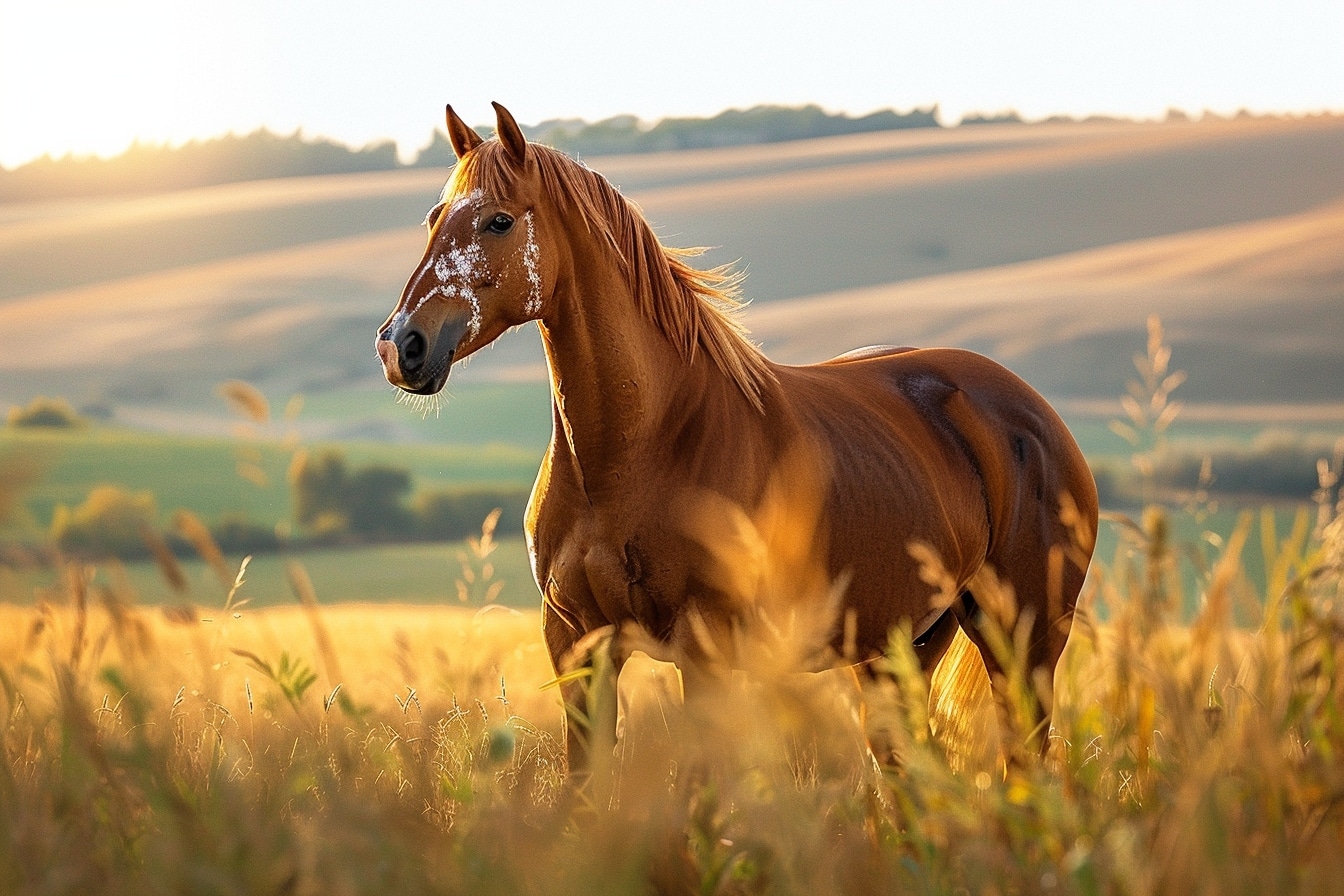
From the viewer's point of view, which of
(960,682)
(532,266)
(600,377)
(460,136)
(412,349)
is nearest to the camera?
(412,349)

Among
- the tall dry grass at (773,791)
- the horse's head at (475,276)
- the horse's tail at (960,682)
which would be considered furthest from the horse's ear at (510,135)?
the horse's tail at (960,682)

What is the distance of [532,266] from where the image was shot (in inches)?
144

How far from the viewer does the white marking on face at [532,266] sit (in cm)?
365

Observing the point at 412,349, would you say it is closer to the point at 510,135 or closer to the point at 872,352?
the point at 510,135

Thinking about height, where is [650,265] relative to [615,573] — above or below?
above

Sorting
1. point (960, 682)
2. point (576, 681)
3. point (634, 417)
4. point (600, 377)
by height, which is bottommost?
point (960, 682)

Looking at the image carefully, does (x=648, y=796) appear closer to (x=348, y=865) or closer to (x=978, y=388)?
(x=348, y=865)

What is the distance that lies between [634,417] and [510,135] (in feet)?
3.06

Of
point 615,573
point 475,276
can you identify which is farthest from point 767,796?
point 475,276

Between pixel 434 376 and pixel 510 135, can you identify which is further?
pixel 510 135

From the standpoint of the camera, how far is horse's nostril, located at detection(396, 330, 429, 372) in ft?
11.4

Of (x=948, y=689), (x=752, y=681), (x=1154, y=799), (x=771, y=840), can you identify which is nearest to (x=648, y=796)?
(x=771, y=840)

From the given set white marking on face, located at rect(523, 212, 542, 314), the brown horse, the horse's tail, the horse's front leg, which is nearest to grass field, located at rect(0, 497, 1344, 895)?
the horse's front leg

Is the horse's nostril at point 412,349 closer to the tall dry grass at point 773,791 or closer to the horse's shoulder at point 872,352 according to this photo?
the tall dry grass at point 773,791
